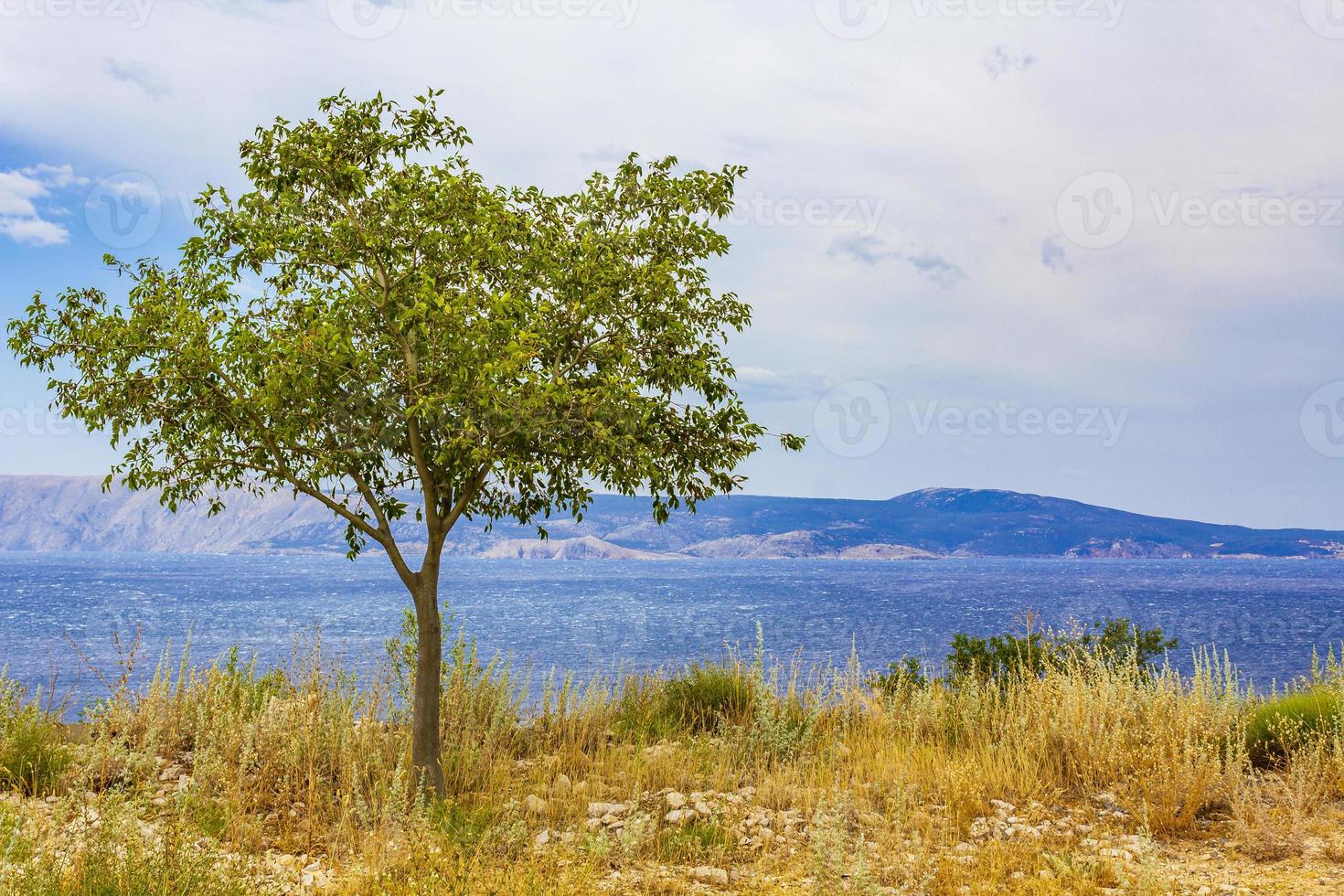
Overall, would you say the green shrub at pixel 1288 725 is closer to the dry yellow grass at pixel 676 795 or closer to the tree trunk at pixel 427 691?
the dry yellow grass at pixel 676 795

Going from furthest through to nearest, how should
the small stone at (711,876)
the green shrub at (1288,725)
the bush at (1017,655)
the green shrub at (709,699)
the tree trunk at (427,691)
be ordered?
the bush at (1017,655) → the green shrub at (709,699) → the green shrub at (1288,725) → the tree trunk at (427,691) → the small stone at (711,876)

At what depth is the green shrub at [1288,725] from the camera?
Answer: 9.02m

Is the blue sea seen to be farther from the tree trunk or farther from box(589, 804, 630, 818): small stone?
box(589, 804, 630, 818): small stone

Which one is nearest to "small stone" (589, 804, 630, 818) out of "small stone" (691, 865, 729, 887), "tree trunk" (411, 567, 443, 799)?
"tree trunk" (411, 567, 443, 799)

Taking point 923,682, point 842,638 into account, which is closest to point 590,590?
point 842,638

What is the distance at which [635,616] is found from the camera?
78.7m

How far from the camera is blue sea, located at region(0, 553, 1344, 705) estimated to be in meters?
44.7

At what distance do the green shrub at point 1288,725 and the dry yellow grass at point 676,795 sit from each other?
0.27 metres

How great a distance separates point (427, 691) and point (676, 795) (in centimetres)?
246

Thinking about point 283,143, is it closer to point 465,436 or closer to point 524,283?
point 524,283

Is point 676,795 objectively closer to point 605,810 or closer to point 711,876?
point 605,810

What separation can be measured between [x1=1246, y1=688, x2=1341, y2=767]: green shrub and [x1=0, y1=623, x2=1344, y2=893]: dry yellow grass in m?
0.27

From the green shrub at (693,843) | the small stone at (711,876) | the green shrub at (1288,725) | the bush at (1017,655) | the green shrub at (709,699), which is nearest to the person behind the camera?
the small stone at (711,876)

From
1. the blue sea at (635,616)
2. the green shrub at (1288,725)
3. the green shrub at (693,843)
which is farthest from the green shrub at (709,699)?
the blue sea at (635,616)
